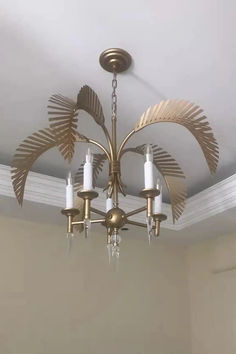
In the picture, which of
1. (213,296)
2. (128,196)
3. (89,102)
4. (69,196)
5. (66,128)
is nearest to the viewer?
(69,196)

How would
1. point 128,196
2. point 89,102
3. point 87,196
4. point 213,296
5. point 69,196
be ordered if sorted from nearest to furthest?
point 87,196, point 69,196, point 89,102, point 128,196, point 213,296

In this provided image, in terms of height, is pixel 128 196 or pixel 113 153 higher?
pixel 128 196

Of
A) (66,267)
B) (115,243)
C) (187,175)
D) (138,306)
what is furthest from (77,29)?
(138,306)

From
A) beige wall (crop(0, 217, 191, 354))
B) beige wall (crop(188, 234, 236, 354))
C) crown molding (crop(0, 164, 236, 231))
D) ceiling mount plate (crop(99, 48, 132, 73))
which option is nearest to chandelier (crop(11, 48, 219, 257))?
ceiling mount plate (crop(99, 48, 132, 73))

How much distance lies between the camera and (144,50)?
178cm

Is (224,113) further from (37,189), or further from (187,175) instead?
(37,189)

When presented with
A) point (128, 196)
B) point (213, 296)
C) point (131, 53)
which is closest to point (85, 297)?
point (128, 196)

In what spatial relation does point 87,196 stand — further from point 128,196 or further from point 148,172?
point 128,196

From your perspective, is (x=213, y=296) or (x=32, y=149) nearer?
(x=32, y=149)

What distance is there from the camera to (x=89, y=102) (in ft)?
6.22

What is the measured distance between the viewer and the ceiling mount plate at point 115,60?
1787 millimetres

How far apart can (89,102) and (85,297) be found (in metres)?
1.64

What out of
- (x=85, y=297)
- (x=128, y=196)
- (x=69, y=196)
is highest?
(x=128, y=196)

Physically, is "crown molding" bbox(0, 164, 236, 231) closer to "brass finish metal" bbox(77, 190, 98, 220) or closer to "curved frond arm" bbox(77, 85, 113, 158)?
"curved frond arm" bbox(77, 85, 113, 158)
